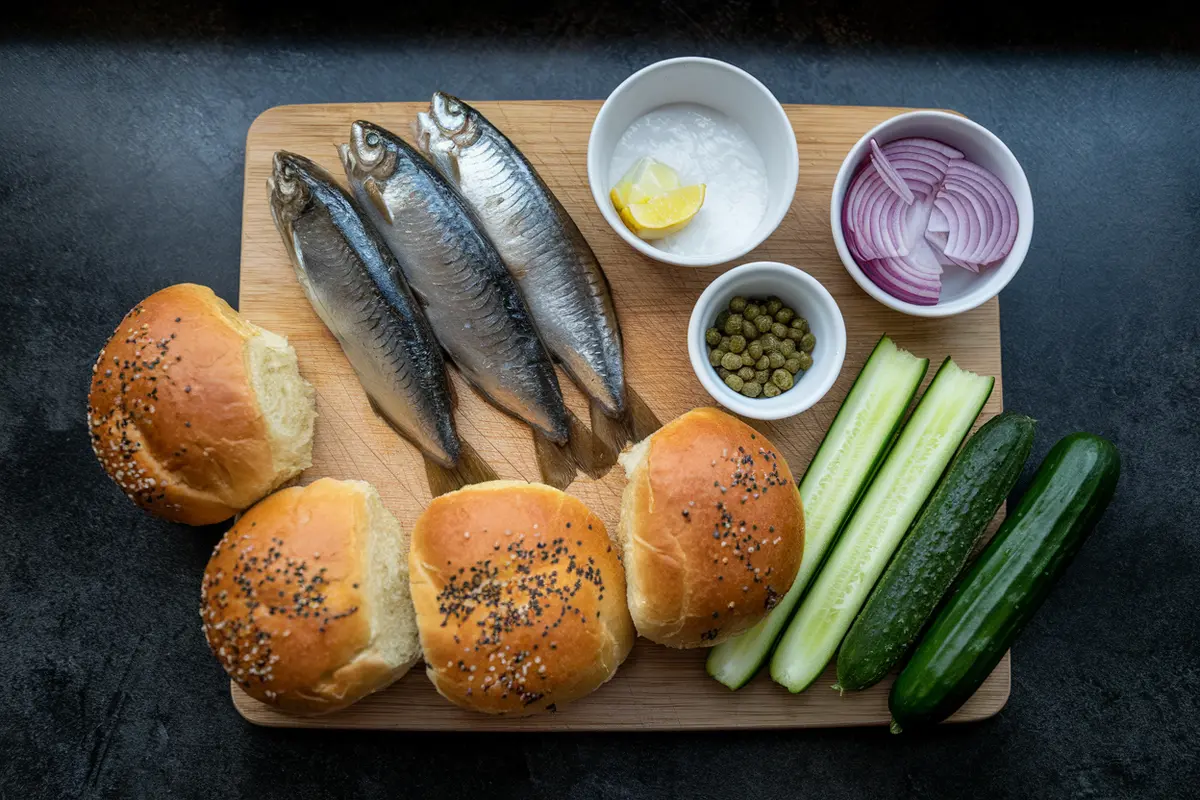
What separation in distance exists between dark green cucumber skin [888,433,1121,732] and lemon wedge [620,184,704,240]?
1.37 meters

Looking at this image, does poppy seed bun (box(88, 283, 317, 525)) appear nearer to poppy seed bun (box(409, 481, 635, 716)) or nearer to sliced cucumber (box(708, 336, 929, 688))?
poppy seed bun (box(409, 481, 635, 716))

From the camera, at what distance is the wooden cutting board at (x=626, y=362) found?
2.57m

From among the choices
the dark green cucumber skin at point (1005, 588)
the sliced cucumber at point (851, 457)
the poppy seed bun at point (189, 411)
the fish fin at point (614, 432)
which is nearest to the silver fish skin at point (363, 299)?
the poppy seed bun at point (189, 411)

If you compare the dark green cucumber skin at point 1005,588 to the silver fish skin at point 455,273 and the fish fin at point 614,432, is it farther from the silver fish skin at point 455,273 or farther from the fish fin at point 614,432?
the silver fish skin at point 455,273

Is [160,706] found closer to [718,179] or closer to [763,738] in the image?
[763,738]

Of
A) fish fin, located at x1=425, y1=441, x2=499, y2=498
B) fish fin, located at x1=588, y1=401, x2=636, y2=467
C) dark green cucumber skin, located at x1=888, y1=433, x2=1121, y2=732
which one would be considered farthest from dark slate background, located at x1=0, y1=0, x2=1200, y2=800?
fish fin, located at x1=588, y1=401, x2=636, y2=467

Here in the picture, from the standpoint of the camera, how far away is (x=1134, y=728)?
2.77 m

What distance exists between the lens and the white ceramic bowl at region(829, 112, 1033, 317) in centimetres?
243

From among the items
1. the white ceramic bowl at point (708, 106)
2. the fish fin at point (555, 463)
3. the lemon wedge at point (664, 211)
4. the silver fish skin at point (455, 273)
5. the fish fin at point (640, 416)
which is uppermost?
the white ceramic bowl at point (708, 106)

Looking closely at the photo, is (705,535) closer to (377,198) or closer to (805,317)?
(805,317)

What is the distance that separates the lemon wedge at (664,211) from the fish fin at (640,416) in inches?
20.1

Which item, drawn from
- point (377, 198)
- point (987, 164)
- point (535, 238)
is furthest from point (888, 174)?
point (377, 198)

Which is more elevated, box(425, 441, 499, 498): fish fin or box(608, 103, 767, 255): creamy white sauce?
box(608, 103, 767, 255): creamy white sauce

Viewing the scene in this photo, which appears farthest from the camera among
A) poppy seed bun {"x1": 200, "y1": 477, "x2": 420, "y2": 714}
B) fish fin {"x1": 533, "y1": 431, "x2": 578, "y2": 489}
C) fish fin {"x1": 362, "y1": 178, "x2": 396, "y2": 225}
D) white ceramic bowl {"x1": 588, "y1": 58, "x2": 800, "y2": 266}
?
fish fin {"x1": 533, "y1": 431, "x2": 578, "y2": 489}
